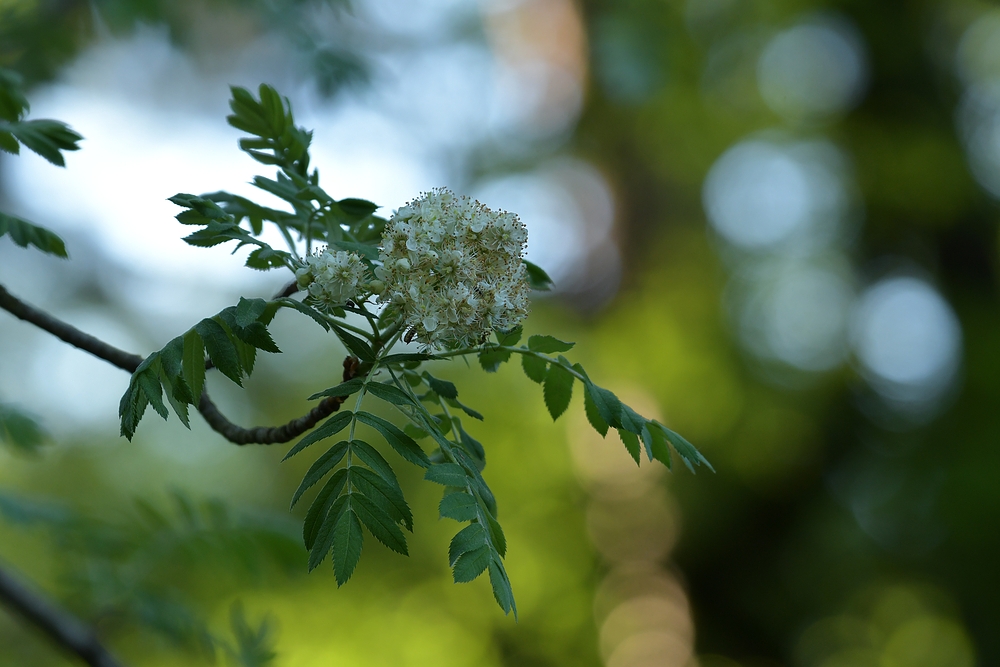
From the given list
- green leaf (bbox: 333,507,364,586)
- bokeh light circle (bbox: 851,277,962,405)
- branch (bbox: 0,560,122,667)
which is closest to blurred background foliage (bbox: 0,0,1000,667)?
bokeh light circle (bbox: 851,277,962,405)

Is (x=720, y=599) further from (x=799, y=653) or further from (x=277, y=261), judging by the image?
(x=277, y=261)

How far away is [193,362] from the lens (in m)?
1.05

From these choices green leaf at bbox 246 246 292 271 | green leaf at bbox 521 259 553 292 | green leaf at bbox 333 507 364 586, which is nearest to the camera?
green leaf at bbox 333 507 364 586

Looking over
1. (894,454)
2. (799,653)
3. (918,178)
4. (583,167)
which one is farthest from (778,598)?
(583,167)

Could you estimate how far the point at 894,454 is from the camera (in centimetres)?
704

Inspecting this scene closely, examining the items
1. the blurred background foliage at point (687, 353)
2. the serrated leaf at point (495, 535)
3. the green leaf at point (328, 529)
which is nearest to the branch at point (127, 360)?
the green leaf at point (328, 529)

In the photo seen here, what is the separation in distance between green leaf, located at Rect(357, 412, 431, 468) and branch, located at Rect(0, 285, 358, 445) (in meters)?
0.13

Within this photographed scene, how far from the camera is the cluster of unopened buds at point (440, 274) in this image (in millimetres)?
1114

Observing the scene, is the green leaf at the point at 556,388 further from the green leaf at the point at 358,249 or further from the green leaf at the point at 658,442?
the green leaf at the point at 358,249

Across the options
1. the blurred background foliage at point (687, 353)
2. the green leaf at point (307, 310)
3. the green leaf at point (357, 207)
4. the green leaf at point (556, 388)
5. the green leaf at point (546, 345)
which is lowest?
the green leaf at point (307, 310)

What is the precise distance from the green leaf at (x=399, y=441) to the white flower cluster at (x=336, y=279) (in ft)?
0.60

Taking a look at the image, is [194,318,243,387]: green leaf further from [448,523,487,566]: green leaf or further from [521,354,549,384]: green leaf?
[521,354,549,384]: green leaf

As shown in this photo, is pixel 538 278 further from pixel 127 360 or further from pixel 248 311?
pixel 127 360

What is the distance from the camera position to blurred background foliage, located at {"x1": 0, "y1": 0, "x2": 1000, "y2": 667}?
6.79m
